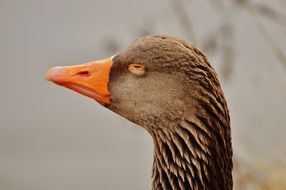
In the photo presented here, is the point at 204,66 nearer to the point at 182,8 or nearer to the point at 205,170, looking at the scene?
the point at 205,170

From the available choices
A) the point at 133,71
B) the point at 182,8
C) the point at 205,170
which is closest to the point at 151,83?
the point at 133,71

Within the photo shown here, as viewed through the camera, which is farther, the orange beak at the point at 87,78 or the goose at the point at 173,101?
the orange beak at the point at 87,78

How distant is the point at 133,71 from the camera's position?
591 cm

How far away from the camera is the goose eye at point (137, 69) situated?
5875mm

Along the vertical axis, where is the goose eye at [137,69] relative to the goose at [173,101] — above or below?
above

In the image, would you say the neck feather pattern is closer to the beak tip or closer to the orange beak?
the orange beak

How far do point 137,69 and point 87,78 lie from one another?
A: 31 centimetres

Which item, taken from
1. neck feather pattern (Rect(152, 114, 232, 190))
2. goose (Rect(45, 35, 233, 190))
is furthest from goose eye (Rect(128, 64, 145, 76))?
neck feather pattern (Rect(152, 114, 232, 190))

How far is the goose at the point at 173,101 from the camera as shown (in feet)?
18.7

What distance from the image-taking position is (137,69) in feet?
19.3

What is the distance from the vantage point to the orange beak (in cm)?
594

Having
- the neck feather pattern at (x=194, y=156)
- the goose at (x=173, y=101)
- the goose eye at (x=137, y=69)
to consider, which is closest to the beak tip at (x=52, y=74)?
the goose at (x=173, y=101)

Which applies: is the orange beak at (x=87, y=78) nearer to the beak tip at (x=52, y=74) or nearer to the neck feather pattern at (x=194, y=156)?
the beak tip at (x=52, y=74)

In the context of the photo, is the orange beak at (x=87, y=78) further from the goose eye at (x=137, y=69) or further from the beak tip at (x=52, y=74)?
the goose eye at (x=137, y=69)
